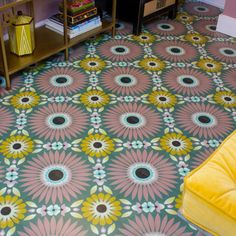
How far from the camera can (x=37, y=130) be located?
212cm

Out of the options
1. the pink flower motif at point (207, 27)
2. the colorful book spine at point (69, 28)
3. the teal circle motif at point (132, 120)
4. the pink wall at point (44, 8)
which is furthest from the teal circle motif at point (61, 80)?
the pink flower motif at point (207, 27)

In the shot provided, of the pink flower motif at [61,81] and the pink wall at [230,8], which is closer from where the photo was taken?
the pink flower motif at [61,81]

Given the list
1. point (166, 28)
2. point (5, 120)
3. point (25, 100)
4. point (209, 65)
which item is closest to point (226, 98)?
point (209, 65)

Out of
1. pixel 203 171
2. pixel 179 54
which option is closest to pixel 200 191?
pixel 203 171

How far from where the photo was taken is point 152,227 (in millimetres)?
1670

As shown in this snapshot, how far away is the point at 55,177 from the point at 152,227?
1.69 feet

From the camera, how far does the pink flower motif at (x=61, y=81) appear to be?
242 cm

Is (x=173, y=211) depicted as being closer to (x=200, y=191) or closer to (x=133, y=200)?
(x=133, y=200)

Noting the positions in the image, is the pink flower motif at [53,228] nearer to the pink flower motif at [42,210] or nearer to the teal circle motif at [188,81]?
the pink flower motif at [42,210]

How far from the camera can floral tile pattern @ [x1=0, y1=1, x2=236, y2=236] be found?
1710 mm

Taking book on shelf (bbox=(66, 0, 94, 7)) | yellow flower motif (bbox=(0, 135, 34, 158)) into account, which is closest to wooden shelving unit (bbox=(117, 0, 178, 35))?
book on shelf (bbox=(66, 0, 94, 7))

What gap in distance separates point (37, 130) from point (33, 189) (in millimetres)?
412

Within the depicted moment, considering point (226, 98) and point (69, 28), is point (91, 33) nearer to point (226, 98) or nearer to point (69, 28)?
point (69, 28)

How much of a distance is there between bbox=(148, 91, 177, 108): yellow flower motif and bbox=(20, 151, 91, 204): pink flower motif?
2.17ft
